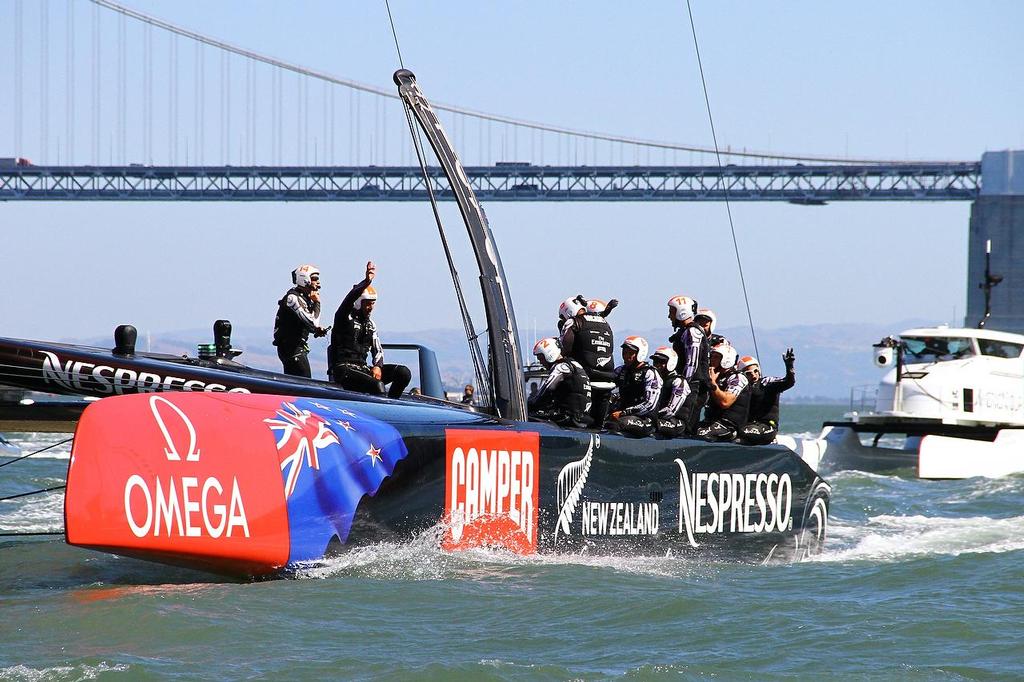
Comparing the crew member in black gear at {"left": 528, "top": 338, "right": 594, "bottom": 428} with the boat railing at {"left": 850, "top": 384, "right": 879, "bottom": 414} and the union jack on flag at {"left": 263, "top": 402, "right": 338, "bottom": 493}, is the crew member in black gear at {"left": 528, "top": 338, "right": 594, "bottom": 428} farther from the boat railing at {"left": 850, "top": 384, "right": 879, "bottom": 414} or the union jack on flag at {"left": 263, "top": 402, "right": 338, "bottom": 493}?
the boat railing at {"left": 850, "top": 384, "right": 879, "bottom": 414}

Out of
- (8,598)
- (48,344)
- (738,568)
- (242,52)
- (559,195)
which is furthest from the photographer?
(559,195)

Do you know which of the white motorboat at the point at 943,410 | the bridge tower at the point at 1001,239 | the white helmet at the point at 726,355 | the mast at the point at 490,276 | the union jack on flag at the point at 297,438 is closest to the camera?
the union jack on flag at the point at 297,438

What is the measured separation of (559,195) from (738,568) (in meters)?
55.7

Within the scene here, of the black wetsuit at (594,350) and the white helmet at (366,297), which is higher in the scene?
the white helmet at (366,297)

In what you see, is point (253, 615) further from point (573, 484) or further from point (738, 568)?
point (738, 568)

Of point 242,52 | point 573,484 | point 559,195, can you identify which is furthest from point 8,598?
point 559,195

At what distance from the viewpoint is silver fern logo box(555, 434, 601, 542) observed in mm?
6719

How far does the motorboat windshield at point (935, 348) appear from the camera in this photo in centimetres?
1950

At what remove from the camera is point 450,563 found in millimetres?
6422

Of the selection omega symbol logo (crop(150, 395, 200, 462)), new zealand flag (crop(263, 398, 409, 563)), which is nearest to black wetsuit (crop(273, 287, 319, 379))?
new zealand flag (crop(263, 398, 409, 563))

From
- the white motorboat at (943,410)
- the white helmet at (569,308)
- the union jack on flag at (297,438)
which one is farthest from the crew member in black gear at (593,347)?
the white motorboat at (943,410)

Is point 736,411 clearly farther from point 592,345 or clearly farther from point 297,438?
point 297,438

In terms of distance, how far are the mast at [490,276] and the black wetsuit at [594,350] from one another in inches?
30.8

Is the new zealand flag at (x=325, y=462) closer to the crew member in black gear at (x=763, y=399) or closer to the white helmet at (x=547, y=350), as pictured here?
the white helmet at (x=547, y=350)
